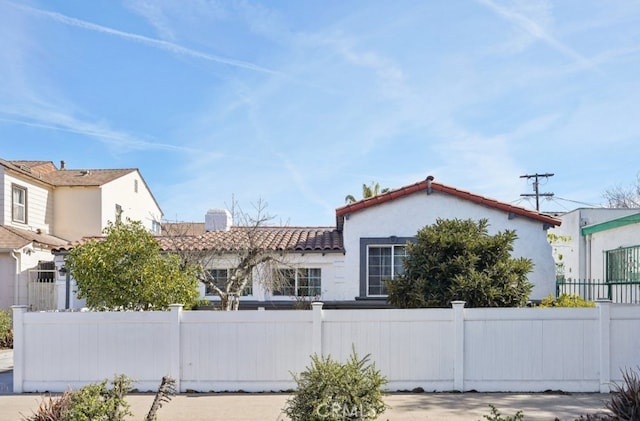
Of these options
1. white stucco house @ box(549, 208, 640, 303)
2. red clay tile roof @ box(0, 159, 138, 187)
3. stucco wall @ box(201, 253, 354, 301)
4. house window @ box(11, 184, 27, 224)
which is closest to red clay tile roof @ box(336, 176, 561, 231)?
stucco wall @ box(201, 253, 354, 301)

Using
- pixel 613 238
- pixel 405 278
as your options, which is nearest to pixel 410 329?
pixel 405 278

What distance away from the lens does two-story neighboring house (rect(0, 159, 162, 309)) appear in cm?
1823

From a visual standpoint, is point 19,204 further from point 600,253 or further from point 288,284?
point 600,253

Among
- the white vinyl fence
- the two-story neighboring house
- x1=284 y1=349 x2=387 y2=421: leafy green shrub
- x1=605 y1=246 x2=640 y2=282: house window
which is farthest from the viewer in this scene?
the two-story neighboring house

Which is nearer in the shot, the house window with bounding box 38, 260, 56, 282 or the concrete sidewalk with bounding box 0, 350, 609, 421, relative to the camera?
the concrete sidewalk with bounding box 0, 350, 609, 421

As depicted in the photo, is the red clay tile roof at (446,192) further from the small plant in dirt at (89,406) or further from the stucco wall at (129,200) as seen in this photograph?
the stucco wall at (129,200)

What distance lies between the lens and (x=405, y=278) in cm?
969

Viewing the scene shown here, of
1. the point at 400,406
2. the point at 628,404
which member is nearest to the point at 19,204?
the point at 400,406

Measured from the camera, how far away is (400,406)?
7.46 metres

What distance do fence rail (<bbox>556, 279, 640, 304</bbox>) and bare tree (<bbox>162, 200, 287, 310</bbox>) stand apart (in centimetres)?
876

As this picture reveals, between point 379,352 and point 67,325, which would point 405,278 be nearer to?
point 379,352

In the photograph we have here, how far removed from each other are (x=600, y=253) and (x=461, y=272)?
10.1m

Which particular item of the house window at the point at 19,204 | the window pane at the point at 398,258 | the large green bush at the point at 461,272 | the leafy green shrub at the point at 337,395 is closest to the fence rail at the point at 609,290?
the window pane at the point at 398,258

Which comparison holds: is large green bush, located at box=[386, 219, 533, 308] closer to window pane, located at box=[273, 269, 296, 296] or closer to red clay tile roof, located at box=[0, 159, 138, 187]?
window pane, located at box=[273, 269, 296, 296]
